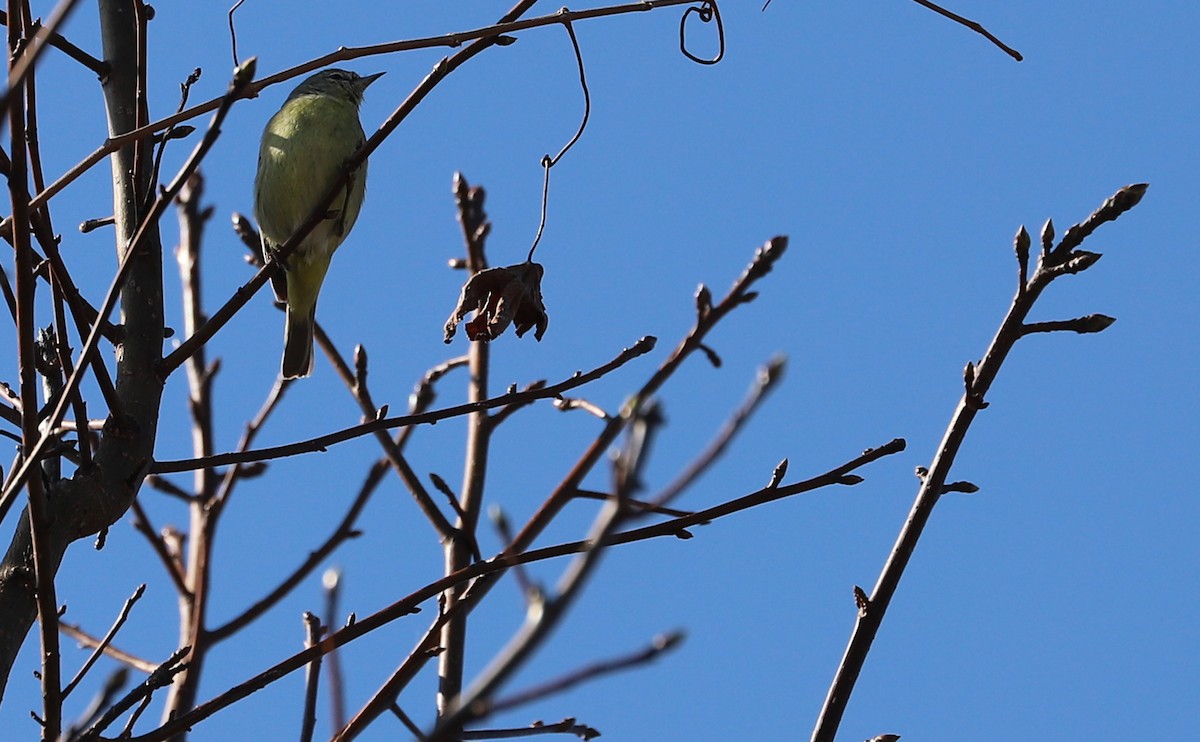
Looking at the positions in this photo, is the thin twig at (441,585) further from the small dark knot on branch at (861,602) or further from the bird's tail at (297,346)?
the bird's tail at (297,346)

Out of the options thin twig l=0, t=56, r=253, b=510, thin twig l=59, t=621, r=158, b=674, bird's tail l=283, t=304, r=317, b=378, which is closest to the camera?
thin twig l=0, t=56, r=253, b=510

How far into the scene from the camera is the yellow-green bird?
5.46 m

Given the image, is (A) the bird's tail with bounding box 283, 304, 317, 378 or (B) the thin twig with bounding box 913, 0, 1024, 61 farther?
(A) the bird's tail with bounding box 283, 304, 317, 378

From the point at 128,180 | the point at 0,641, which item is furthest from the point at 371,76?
the point at 0,641

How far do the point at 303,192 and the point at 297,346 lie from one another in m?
0.62

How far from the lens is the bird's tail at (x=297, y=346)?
5352 mm

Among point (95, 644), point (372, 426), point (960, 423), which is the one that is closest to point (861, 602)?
point (960, 423)

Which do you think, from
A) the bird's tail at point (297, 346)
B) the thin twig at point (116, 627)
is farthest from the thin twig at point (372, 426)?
the bird's tail at point (297, 346)

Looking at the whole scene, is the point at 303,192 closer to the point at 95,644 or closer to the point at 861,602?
the point at 95,644

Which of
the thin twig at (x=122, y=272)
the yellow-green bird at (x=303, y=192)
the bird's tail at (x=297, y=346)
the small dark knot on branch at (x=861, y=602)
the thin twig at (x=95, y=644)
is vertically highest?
the yellow-green bird at (x=303, y=192)

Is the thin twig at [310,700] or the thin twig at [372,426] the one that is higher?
the thin twig at [372,426]

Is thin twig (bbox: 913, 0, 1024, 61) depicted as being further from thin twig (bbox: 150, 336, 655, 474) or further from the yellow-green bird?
the yellow-green bird

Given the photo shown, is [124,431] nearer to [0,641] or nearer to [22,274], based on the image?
[0,641]

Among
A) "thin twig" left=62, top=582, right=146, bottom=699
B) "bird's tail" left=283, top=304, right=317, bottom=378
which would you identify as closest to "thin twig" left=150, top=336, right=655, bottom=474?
"thin twig" left=62, top=582, right=146, bottom=699
